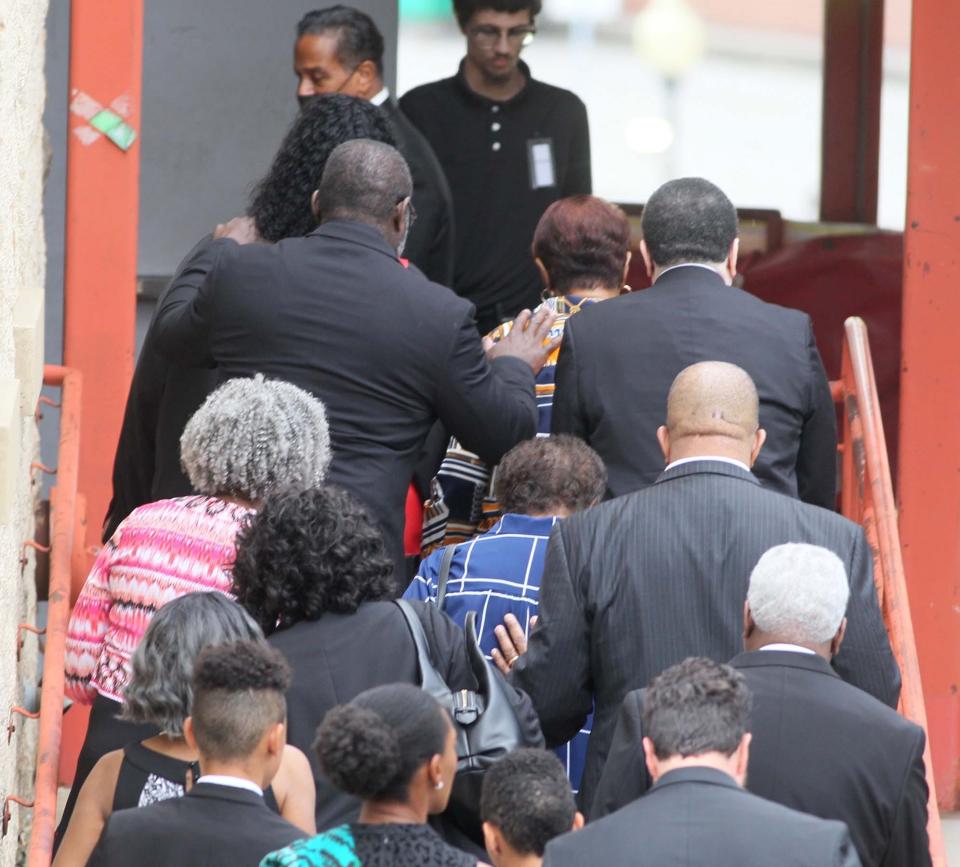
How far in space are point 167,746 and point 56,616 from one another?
135cm

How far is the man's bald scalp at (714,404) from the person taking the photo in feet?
12.6

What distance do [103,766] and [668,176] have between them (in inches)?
208

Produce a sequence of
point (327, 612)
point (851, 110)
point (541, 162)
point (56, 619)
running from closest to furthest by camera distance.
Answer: point (327, 612) → point (56, 619) → point (541, 162) → point (851, 110)

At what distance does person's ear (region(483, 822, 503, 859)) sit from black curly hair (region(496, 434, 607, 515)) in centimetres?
116

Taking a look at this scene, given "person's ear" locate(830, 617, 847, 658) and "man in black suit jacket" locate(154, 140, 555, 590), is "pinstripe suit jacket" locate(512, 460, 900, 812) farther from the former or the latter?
"man in black suit jacket" locate(154, 140, 555, 590)

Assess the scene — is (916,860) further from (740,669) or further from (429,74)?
(429,74)

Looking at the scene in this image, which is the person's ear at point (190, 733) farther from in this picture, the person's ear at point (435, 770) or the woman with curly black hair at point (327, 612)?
the person's ear at point (435, 770)

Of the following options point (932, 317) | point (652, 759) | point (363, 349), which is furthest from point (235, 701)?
point (932, 317)

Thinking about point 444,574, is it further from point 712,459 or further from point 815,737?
point 815,737

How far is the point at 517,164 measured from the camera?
7211 millimetres

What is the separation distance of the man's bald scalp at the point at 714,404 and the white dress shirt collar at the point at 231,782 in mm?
1206

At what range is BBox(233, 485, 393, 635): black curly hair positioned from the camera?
3500 mm

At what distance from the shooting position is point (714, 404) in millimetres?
3857

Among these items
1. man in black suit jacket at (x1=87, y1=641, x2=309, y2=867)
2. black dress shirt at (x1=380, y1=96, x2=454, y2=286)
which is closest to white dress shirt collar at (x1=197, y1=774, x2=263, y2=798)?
man in black suit jacket at (x1=87, y1=641, x2=309, y2=867)
